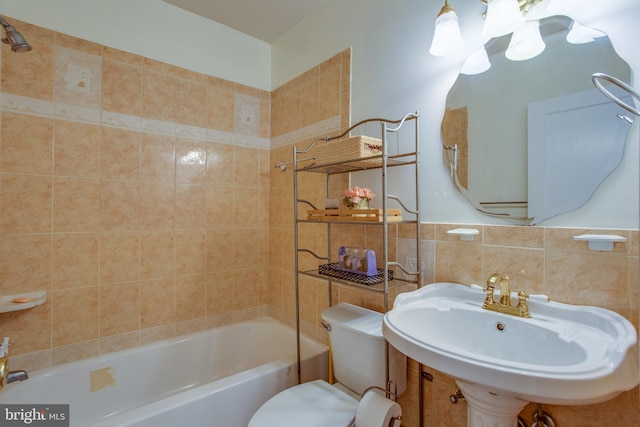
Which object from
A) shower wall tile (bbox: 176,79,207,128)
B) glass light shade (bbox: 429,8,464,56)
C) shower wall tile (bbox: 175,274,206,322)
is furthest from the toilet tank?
shower wall tile (bbox: 176,79,207,128)

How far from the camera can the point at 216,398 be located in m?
Answer: 1.37

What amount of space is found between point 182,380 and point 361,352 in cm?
129

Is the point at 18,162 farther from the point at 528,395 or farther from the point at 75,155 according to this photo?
the point at 528,395

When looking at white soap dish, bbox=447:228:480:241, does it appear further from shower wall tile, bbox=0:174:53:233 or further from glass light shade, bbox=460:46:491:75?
shower wall tile, bbox=0:174:53:233

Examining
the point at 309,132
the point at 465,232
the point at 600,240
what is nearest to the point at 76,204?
the point at 309,132

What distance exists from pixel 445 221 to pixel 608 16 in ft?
2.67

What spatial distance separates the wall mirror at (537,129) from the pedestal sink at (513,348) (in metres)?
0.34

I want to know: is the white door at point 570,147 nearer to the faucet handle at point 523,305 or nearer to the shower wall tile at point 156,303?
the faucet handle at point 523,305

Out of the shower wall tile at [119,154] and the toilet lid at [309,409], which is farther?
the shower wall tile at [119,154]

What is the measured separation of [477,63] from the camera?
1.20 meters

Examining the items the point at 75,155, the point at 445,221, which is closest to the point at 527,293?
the point at 445,221

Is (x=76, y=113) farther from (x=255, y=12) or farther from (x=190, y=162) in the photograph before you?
(x=255, y=12)

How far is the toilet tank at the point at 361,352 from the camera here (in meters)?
1.25

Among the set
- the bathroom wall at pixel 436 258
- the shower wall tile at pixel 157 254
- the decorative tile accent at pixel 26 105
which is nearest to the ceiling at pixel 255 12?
the bathroom wall at pixel 436 258
